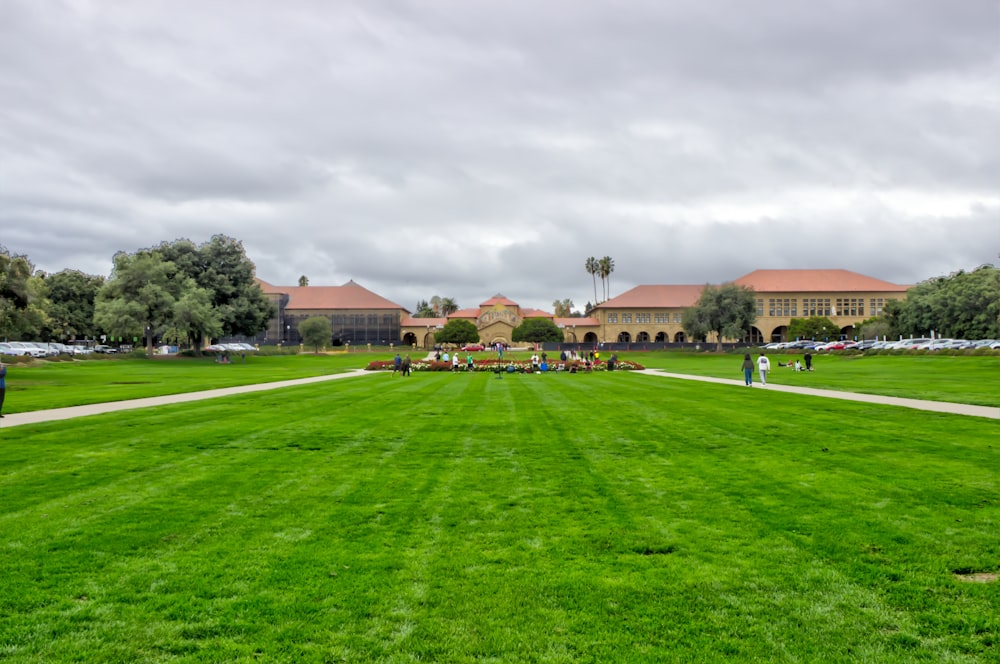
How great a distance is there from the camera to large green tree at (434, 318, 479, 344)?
386 ft

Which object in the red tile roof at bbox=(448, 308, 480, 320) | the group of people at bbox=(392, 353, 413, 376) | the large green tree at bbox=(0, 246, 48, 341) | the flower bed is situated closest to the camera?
the large green tree at bbox=(0, 246, 48, 341)

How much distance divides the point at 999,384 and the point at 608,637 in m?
29.4

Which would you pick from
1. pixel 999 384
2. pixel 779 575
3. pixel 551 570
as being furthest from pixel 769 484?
pixel 999 384

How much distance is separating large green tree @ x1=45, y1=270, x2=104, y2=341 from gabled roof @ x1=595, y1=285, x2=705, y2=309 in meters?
83.3

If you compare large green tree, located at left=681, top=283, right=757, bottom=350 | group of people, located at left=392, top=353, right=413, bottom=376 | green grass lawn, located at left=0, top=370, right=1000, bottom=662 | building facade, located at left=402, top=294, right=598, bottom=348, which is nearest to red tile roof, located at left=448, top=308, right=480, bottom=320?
building facade, located at left=402, top=294, right=598, bottom=348

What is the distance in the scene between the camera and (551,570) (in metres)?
5.38

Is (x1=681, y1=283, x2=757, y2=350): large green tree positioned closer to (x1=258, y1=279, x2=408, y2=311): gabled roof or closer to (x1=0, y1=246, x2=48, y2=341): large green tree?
(x1=258, y1=279, x2=408, y2=311): gabled roof

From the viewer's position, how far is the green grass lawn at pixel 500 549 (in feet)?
13.8

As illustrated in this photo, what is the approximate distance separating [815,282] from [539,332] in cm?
5104

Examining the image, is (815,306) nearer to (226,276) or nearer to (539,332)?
(539,332)

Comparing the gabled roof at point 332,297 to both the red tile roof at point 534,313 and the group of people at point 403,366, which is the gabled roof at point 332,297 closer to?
the red tile roof at point 534,313

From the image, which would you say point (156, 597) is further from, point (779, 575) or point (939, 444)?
point (939, 444)

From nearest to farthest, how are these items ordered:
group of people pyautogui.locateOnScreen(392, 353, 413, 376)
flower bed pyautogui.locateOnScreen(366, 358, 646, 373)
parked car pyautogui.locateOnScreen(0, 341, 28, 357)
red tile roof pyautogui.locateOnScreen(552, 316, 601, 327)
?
group of people pyautogui.locateOnScreen(392, 353, 413, 376) → flower bed pyautogui.locateOnScreen(366, 358, 646, 373) → parked car pyautogui.locateOnScreen(0, 341, 28, 357) → red tile roof pyautogui.locateOnScreen(552, 316, 601, 327)

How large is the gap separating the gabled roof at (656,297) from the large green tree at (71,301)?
83251 mm
